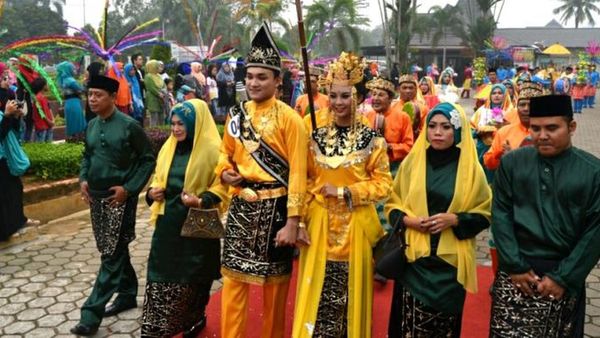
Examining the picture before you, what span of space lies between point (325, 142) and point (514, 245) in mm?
1278

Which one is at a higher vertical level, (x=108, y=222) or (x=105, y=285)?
(x=108, y=222)

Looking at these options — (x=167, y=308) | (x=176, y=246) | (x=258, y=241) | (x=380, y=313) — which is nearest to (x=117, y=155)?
(x=176, y=246)

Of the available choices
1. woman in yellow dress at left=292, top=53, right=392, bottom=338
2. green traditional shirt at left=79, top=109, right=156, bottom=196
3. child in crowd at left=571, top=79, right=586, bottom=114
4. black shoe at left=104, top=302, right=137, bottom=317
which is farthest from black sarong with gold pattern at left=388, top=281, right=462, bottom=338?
child in crowd at left=571, top=79, right=586, bottom=114

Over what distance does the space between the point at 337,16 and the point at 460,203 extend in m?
24.6

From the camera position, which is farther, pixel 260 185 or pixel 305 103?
pixel 305 103

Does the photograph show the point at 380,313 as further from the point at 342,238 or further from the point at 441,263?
the point at 441,263

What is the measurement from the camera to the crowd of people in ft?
8.63

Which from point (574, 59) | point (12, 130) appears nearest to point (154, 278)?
point (12, 130)

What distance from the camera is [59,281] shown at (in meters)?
5.13

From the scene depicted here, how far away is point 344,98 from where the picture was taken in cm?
333

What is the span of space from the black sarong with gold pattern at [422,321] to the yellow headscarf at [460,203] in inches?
8.4

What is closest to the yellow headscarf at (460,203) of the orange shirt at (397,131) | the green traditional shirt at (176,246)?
the green traditional shirt at (176,246)

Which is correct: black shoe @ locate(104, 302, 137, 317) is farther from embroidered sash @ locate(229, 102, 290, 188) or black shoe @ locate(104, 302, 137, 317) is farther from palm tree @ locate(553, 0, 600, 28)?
palm tree @ locate(553, 0, 600, 28)

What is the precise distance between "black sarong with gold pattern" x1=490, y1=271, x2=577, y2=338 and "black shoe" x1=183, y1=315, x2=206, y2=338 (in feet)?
7.12
